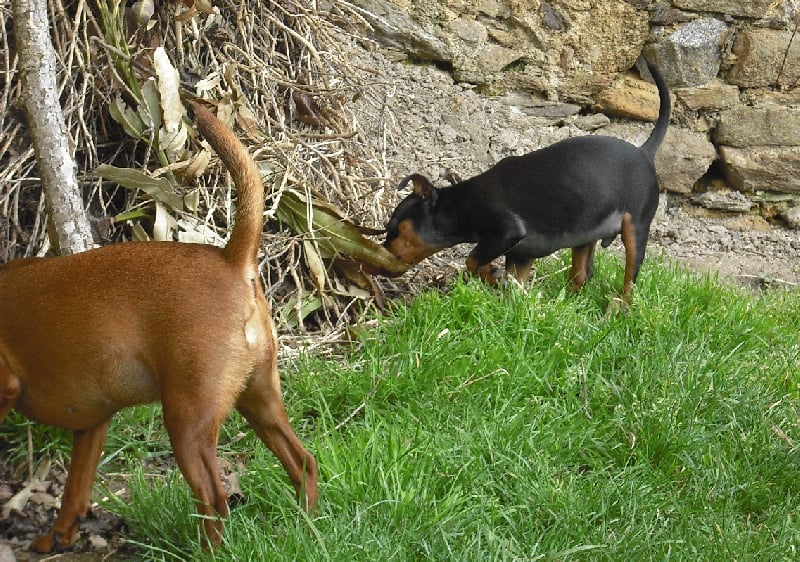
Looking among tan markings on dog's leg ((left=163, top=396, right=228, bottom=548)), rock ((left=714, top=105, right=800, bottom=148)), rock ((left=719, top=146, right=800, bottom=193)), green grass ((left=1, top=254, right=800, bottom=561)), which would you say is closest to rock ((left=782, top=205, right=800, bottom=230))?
rock ((left=719, top=146, right=800, bottom=193))

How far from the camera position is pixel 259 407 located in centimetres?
275

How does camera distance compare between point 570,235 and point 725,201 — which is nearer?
point 570,235

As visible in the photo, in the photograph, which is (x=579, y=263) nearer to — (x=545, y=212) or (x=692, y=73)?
(x=545, y=212)

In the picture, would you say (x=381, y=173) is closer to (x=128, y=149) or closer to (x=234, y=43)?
(x=234, y=43)

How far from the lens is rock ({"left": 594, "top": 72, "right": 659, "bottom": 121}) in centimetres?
690

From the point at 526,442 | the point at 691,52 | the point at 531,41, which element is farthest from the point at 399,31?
the point at 526,442

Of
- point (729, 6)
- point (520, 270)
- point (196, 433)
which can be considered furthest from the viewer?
point (729, 6)

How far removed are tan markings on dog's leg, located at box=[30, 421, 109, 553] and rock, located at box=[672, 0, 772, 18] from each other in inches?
215

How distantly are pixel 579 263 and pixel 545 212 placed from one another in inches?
14.9

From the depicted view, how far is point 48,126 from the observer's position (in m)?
3.20

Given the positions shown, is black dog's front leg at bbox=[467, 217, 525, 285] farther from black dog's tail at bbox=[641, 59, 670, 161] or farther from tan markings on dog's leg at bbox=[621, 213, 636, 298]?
black dog's tail at bbox=[641, 59, 670, 161]

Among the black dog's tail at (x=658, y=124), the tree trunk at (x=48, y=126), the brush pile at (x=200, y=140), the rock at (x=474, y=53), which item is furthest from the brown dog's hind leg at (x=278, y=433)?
the rock at (x=474, y=53)

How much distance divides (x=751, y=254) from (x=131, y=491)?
4.77m

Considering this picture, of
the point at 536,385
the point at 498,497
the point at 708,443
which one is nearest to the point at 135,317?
the point at 498,497
